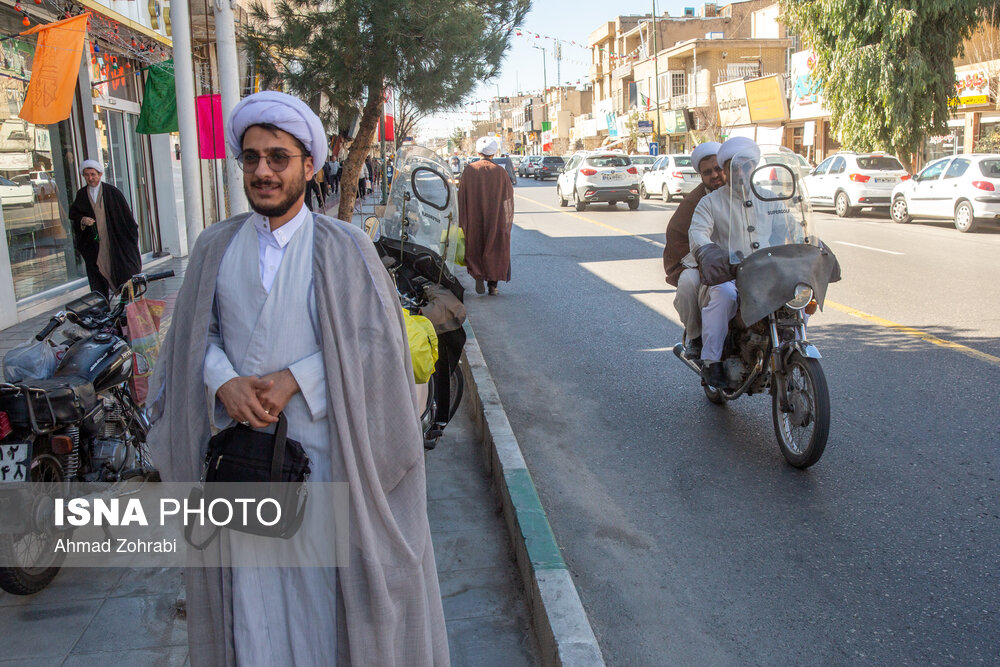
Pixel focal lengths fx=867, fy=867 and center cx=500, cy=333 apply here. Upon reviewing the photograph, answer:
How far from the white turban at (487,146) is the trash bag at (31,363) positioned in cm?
647

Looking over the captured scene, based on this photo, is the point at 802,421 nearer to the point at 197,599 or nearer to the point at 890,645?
the point at 890,645

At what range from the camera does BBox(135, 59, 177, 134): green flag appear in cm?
1154

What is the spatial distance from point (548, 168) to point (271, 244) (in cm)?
5292

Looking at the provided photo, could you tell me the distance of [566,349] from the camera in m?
7.89

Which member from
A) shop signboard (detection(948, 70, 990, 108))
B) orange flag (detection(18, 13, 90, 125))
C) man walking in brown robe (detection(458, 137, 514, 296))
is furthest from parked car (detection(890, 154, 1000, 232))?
orange flag (detection(18, 13, 90, 125))

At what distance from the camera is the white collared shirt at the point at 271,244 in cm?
221

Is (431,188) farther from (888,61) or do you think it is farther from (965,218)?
(888,61)

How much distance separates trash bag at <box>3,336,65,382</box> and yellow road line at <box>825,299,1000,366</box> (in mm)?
6368

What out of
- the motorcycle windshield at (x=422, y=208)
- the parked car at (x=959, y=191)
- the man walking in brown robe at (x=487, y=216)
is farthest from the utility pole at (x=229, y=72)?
the parked car at (x=959, y=191)

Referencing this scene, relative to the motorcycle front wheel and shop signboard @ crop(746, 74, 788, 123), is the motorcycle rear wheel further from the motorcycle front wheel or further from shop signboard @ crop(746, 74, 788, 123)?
shop signboard @ crop(746, 74, 788, 123)

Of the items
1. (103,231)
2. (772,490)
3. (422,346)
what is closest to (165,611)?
(422,346)

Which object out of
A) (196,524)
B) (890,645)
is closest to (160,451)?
(196,524)

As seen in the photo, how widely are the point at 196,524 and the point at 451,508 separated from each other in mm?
2251

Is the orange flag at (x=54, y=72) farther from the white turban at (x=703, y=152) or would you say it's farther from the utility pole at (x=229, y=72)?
the white turban at (x=703, y=152)
